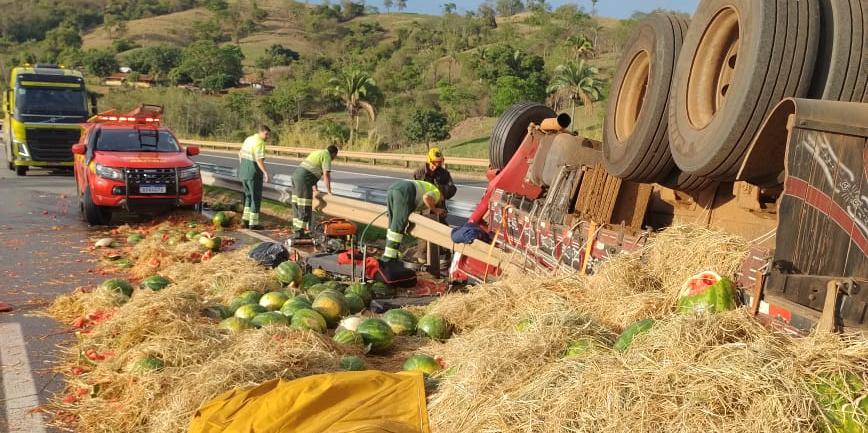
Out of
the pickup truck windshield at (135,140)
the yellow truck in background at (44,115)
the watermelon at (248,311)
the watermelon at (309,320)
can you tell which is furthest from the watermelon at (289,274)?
the yellow truck in background at (44,115)

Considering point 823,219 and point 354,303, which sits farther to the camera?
point 354,303

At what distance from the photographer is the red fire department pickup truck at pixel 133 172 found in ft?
49.0

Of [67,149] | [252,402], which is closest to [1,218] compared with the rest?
[67,149]

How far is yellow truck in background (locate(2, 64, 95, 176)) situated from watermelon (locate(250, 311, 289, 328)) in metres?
21.5

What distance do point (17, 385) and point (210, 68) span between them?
111 meters

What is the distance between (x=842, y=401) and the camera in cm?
346

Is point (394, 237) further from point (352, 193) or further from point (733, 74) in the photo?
point (352, 193)

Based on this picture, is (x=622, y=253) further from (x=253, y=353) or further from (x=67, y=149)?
(x=67, y=149)

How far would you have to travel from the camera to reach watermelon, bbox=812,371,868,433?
338cm

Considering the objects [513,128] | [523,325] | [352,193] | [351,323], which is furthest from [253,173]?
[523,325]

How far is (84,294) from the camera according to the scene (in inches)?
347

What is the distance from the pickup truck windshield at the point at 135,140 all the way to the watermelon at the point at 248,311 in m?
9.51

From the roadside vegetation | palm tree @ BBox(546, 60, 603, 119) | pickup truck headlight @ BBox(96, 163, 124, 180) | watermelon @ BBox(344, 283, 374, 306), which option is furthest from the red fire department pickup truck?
palm tree @ BBox(546, 60, 603, 119)

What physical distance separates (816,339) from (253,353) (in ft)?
12.1
